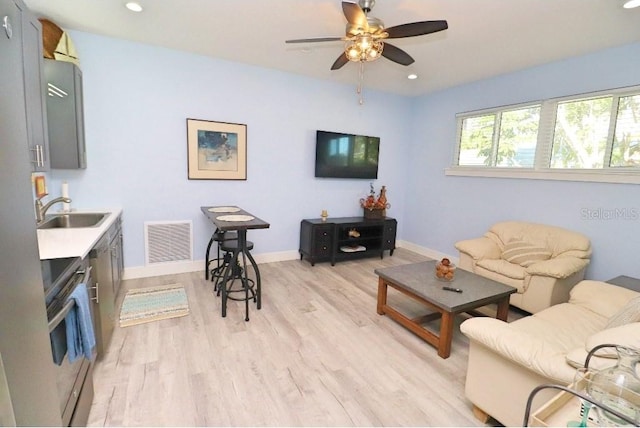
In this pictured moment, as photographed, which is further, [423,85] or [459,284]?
[423,85]

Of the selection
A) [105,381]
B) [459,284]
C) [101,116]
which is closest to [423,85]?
[459,284]

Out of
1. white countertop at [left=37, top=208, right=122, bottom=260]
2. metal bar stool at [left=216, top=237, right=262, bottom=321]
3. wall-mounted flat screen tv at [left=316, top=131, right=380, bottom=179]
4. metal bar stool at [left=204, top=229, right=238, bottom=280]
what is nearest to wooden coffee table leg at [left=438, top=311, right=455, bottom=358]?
metal bar stool at [left=216, top=237, right=262, bottom=321]

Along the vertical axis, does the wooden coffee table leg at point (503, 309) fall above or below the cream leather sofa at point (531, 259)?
below

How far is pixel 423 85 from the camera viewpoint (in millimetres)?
4594

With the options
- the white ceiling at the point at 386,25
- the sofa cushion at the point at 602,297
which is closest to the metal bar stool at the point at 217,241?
the white ceiling at the point at 386,25

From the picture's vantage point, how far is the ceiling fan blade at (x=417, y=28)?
2.11m

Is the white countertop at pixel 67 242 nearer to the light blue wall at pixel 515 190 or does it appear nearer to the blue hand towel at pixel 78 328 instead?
the blue hand towel at pixel 78 328

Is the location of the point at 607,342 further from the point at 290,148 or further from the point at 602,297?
the point at 290,148

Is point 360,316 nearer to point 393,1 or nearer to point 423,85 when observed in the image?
point 393,1

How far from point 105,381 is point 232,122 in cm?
305

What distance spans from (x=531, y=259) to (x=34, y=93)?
14.8 ft

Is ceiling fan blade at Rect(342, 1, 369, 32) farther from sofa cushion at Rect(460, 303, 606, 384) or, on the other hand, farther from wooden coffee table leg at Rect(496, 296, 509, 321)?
wooden coffee table leg at Rect(496, 296, 509, 321)

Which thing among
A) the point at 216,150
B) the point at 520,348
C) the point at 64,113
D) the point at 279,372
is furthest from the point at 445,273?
the point at 64,113

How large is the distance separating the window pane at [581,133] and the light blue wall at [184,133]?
243cm
